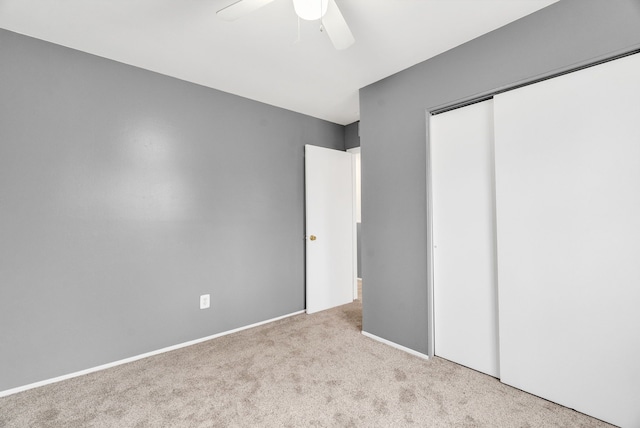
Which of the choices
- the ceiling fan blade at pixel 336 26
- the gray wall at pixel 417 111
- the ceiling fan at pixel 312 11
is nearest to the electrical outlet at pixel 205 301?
the gray wall at pixel 417 111

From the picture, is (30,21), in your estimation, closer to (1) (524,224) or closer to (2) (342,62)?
(2) (342,62)

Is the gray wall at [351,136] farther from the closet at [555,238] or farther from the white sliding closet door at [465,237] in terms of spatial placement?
the closet at [555,238]

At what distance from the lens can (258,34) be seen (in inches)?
79.4

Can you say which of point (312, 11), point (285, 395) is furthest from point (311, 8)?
point (285, 395)

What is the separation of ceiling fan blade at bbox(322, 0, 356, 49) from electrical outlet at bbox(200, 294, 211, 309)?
2.43 metres

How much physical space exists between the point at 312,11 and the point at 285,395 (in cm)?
226

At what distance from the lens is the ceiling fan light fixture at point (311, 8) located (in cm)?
137

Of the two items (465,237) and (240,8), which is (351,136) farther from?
(240,8)

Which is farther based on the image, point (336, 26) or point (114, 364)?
point (114, 364)

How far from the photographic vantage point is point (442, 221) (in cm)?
238

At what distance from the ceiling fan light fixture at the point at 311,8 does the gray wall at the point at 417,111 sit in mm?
1307

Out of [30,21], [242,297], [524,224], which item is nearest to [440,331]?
[524,224]

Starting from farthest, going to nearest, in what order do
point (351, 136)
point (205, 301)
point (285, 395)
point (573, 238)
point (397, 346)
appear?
1. point (351, 136)
2. point (205, 301)
3. point (397, 346)
4. point (285, 395)
5. point (573, 238)

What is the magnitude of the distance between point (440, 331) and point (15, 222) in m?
3.27
